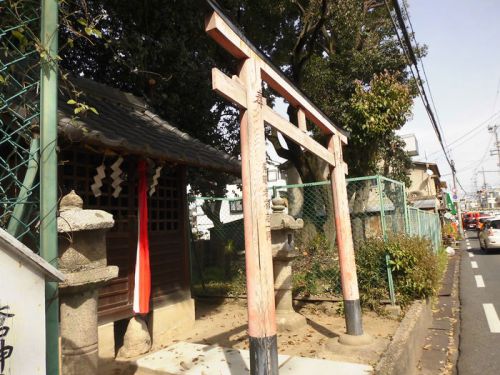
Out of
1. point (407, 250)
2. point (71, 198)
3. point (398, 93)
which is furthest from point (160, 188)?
point (398, 93)

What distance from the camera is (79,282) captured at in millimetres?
2922

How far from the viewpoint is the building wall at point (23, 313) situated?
1.39 m

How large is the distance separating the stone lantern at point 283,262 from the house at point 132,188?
3.66ft

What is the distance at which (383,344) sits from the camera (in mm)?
5055

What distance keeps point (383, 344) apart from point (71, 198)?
4.25 meters

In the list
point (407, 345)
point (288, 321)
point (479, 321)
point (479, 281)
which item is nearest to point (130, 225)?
point (288, 321)

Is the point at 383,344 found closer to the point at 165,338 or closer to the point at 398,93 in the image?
the point at 165,338

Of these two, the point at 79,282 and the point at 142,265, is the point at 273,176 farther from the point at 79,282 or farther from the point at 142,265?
the point at 79,282

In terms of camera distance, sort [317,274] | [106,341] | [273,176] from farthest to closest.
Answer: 1. [273,176]
2. [317,274]
3. [106,341]

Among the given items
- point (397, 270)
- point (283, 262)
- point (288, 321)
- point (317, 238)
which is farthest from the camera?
point (317, 238)

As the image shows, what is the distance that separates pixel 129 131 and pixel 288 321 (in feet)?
12.9

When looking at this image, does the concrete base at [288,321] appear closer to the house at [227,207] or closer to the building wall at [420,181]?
the house at [227,207]

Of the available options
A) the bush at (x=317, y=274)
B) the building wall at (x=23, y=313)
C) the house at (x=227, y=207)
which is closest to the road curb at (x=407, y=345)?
the bush at (x=317, y=274)

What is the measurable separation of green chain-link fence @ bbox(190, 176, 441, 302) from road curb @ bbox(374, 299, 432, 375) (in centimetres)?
71
